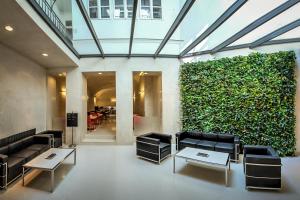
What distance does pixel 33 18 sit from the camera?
3492 millimetres

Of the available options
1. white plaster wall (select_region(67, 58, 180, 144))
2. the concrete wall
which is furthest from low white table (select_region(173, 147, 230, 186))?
the concrete wall

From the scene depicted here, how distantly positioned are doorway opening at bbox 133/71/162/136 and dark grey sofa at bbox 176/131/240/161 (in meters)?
1.98

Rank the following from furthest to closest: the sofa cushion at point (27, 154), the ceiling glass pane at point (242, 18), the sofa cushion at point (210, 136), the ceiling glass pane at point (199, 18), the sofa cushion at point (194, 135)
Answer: the sofa cushion at point (194, 135)
the sofa cushion at point (210, 136)
the ceiling glass pane at point (199, 18)
the ceiling glass pane at point (242, 18)
the sofa cushion at point (27, 154)

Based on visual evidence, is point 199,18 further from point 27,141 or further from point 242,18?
point 27,141

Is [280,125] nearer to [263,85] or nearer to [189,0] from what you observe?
[263,85]

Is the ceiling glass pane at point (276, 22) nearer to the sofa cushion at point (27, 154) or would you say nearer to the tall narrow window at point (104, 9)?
the tall narrow window at point (104, 9)

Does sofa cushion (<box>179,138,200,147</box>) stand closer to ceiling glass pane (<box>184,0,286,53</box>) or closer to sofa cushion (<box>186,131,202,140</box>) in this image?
sofa cushion (<box>186,131,202,140</box>)

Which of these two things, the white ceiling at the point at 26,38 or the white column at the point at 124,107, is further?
the white column at the point at 124,107

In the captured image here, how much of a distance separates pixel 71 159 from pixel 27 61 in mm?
3668

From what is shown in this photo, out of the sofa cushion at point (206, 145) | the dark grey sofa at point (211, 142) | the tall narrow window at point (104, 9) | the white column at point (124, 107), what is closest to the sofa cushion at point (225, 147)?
the dark grey sofa at point (211, 142)

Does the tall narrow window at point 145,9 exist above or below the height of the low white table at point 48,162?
above

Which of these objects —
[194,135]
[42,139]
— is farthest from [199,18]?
[42,139]

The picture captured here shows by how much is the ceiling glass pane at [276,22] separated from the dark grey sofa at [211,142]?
3.30 meters

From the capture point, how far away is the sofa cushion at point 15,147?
15.1 ft
